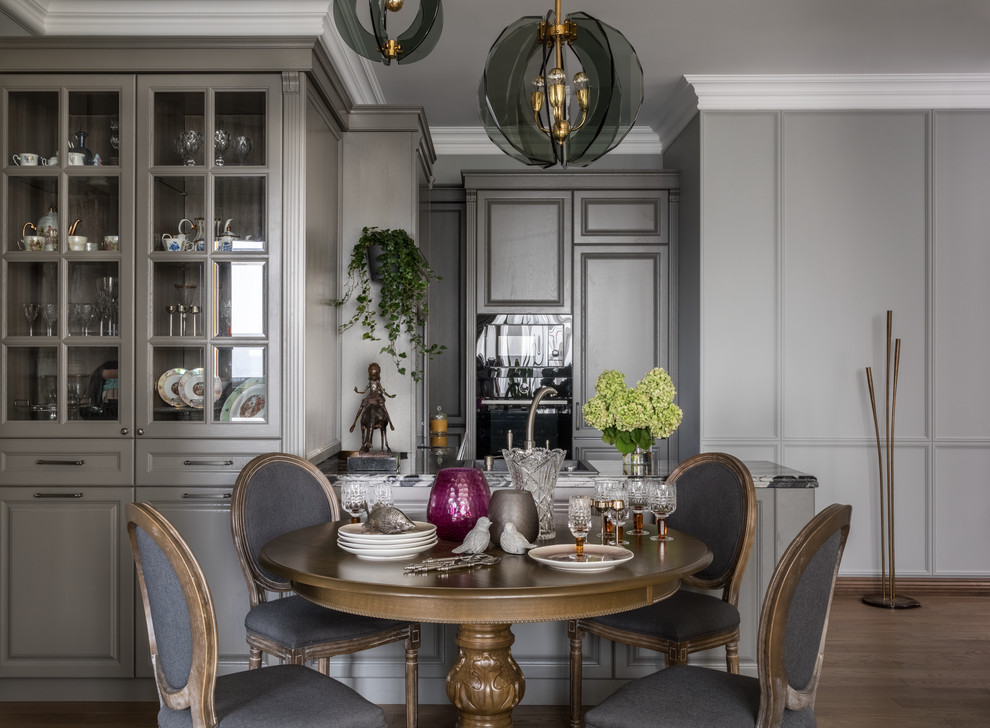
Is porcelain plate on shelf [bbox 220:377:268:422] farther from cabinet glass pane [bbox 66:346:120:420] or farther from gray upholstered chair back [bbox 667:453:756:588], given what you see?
gray upholstered chair back [bbox 667:453:756:588]

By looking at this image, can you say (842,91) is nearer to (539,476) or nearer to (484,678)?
(539,476)

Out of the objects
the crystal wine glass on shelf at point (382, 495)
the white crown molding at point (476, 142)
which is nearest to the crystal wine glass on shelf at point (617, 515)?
the crystal wine glass on shelf at point (382, 495)

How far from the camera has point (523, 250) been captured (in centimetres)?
494

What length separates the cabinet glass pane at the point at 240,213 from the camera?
298cm

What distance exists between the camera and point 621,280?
4.92 m

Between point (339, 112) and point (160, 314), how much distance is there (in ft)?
3.94

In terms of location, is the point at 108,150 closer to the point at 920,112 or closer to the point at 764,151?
the point at 764,151

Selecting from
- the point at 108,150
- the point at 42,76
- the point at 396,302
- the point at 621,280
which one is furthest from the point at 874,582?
the point at 42,76

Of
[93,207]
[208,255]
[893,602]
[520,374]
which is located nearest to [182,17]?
[93,207]

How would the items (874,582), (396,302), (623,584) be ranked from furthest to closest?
(874,582) → (396,302) → (623,584)

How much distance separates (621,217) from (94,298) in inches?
120

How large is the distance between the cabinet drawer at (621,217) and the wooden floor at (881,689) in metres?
2.39

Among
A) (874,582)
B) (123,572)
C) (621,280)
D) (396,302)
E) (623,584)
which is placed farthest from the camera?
(621,280)

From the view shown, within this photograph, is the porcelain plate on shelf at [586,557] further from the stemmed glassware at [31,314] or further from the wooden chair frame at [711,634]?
the stemmed glassware at [31,314]
